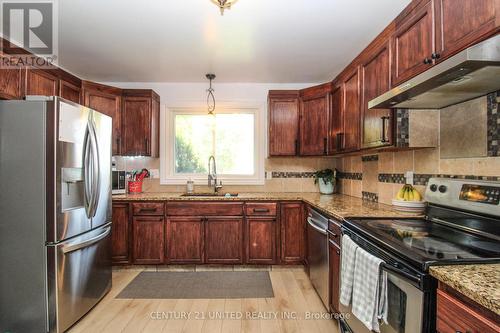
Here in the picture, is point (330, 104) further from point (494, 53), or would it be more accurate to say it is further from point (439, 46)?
point (494, 53)

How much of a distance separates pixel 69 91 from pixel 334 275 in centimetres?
324

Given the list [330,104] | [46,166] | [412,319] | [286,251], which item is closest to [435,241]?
[412,319]

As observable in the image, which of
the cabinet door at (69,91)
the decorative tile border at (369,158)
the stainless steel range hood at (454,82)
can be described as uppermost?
the cabinet door at (69,91)

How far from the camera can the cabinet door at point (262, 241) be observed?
10.3 ft

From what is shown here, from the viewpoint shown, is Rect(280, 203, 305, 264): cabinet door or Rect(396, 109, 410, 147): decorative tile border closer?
Rect(396, 109, 410, 147): decorative tile border

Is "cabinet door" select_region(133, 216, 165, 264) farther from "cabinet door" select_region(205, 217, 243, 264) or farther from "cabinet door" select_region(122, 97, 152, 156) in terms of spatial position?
"cabinet door" select_region(122, 97, 152, 156)

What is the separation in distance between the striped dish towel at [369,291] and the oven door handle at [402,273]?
0.12 feet

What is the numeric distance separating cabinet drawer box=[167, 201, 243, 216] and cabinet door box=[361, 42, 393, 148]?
1.56 meters

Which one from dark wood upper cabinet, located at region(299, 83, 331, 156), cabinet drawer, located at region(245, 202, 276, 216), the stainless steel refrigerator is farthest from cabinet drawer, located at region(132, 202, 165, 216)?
dark wood upper cabinet, located at region(299, 83, 331, 156)

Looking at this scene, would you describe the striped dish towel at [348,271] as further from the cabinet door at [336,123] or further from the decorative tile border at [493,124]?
the cabinet door at [336,123]

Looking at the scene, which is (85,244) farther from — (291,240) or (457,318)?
(457,318)

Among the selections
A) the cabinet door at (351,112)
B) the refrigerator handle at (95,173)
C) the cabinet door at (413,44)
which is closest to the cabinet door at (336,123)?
the cabinet door at (351,112)

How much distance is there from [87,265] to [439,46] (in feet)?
9.43

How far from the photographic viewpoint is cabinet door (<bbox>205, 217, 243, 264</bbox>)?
10.2 feet
